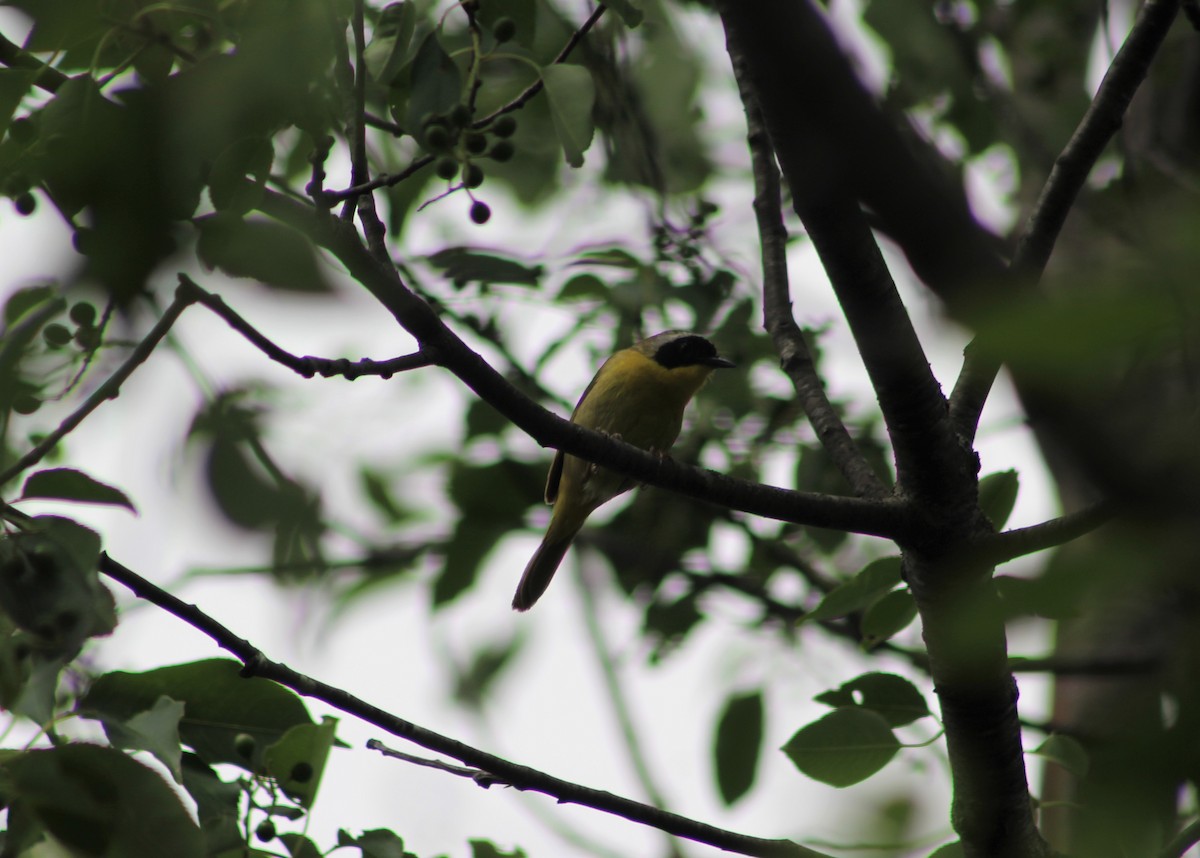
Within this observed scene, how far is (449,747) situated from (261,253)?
139 cm

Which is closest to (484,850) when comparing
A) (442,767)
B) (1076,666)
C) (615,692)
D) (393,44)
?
(442,767)

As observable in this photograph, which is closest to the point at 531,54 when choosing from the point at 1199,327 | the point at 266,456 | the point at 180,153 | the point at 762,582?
the point at 266,456

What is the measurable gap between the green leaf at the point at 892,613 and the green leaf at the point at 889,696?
0.36 ft

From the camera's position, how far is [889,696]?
283cm

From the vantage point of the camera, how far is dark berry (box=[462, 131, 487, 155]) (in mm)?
2631

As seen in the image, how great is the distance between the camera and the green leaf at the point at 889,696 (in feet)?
9.26

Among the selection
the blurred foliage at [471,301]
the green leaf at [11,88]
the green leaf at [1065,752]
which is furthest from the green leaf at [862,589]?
the green leaf at [11,88]

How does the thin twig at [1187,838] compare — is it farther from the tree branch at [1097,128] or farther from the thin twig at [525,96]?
the thin twig at [525,96]

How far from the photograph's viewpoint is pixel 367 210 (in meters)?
2.47

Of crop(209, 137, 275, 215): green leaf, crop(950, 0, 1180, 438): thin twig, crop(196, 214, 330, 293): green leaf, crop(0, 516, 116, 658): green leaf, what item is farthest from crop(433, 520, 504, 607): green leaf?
crop(196, 214, 330, 293): green leaf

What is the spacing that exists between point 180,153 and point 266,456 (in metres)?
0.84

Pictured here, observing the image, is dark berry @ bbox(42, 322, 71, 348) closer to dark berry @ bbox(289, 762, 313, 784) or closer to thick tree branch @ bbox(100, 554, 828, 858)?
thick tree branch @ bbox(100, 554, 828, 858)

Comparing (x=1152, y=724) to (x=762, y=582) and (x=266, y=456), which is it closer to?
(x=266, y=456)

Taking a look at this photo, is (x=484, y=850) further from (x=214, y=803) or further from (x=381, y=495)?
(x=381, y=495)
